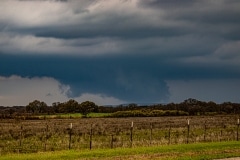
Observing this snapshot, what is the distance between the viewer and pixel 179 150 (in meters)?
37.7

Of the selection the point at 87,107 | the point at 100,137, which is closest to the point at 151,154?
the point at 100,137

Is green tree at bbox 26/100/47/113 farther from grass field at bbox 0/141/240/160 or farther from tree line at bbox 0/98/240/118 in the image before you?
grass field at bbox 0/141/240/160

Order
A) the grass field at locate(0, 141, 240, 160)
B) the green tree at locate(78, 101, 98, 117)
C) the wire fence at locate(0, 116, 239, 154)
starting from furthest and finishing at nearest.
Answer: the green tree at locate(78, 101, 98, 117) → the wire fence at locate(0, 116, 239, 154) → the grass field at locate(0, 141, 240, 160)

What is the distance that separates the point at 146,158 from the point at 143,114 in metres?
110

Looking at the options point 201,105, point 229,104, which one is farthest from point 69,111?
point 229,104

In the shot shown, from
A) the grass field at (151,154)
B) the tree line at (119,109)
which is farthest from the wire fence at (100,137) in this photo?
the tree line at (119,109)

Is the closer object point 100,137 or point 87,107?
point 100,137

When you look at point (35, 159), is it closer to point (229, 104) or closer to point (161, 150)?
point (161, 150)

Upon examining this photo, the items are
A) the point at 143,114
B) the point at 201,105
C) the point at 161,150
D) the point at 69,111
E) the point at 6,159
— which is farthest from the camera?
the point at 201,105

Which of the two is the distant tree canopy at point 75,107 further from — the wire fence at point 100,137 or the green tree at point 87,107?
the wire fence at point 100,137

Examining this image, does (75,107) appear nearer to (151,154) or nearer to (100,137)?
(100,137)

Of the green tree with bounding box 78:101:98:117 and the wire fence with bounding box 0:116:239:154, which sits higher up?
the green tree with bounding box 78:101:98:117

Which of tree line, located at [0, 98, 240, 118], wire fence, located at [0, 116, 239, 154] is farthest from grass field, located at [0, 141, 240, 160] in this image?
tree line, located at [0, 98, 240, 118]

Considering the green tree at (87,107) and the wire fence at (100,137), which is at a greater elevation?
the green tree at (87,107)
